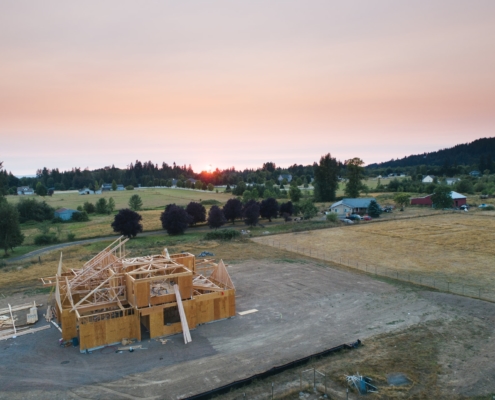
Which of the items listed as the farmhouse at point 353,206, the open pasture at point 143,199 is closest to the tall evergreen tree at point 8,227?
the open pasture at point 143,199

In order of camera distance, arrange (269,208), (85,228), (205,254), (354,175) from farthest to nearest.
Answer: (354,175) < (85,228) < (269,208) < (205,254)

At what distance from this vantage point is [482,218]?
187 feet

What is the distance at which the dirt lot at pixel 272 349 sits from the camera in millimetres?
15102

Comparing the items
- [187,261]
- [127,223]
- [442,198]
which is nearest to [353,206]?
[442,198]

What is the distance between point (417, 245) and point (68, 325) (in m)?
36.6

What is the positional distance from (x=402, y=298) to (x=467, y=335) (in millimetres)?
5843

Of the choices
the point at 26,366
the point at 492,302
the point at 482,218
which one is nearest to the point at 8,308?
the point at 26,366

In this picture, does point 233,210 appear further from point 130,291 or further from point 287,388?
point 287,388

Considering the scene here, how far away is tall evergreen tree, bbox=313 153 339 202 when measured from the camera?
286 ft

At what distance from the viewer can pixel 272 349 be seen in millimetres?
18078

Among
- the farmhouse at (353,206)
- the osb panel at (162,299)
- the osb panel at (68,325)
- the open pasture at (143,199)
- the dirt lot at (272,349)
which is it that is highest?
the open pasture at (143,199)

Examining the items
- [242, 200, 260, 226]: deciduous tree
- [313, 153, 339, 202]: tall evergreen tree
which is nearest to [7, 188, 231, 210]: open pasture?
[313, 153, 339, 202]: tall evergreen tree

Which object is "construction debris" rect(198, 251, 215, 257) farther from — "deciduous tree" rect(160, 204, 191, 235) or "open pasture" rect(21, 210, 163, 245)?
"open pasture" rect(21, 210, 163, 245)

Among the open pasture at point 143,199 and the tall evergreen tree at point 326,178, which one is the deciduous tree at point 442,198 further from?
the open pasture at point 143,199
